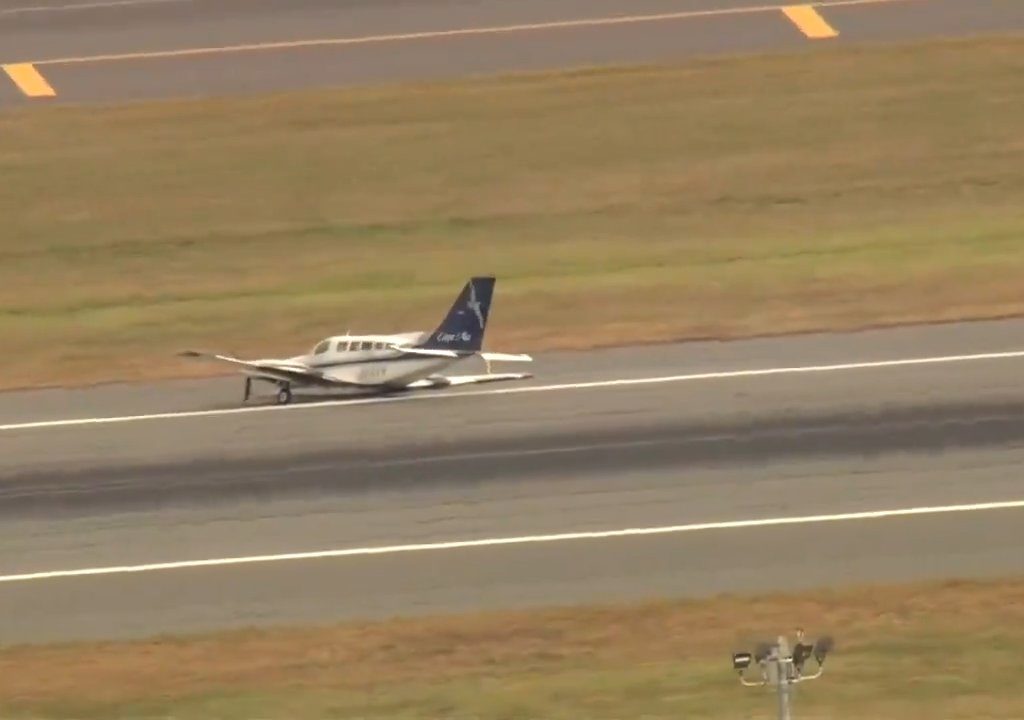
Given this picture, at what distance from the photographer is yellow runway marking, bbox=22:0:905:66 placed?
54.4m

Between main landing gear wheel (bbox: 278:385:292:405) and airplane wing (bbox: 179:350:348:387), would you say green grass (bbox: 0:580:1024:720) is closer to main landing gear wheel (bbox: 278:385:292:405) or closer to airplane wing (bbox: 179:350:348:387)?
airplane wing (bbox: 179:350:348:387)

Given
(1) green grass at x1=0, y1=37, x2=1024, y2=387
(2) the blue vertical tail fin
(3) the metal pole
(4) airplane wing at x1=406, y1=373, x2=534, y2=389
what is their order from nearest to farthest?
1. (3) the metal pole
2. (2) the blue vertical tail fin
3. (4) airplane wing at x1=406, y1=373, x2=534, y2=389
4. (1) green grass at x1=0, y1=37, x2=1024, y2=387

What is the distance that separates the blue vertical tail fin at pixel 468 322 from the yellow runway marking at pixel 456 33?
1694 centimetres

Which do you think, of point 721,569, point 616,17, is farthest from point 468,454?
point 616,17

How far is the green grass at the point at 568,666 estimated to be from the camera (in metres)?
28.7

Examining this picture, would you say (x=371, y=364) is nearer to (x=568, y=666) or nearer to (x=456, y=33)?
(x=568, y=666)

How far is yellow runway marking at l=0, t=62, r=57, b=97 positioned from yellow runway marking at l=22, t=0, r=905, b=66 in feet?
1.11

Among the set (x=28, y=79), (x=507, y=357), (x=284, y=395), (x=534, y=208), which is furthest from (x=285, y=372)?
(x=28, y=79)

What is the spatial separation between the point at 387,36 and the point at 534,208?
27.4 feet

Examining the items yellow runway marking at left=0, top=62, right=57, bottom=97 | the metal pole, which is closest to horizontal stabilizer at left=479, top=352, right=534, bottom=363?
yellow runway marking at left=0, top=62, right=57, bottom=97

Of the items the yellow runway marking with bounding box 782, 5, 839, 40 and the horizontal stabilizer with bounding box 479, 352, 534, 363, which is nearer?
the horizontal stabilizer with bounding box 479, 352, 534, 363

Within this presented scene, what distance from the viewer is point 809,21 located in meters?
54.3

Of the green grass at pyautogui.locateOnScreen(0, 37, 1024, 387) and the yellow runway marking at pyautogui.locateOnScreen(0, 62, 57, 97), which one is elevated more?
the yellow runway marking at pyautogui.locateOnScreen(0, 62, 57, 97)

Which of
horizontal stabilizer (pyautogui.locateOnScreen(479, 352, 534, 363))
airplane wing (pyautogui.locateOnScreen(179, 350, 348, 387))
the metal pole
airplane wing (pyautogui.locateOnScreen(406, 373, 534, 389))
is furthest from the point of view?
airplane wing (pyautogui.locateOnScreen(406, 373, 534, 389))
